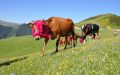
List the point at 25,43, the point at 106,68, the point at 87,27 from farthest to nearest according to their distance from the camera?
1. the point at 25,43
2. the point at 87,27
3. the point at 106,68

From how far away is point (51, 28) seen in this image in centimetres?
2522

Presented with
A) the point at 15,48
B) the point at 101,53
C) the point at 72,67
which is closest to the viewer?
Result: the point at 72,67

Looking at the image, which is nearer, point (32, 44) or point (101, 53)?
point (101, 53)

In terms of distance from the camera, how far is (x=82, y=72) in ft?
40.0

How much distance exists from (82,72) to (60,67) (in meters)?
2.41

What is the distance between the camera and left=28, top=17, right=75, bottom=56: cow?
78.9ft

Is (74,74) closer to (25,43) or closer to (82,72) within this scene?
(82,72)

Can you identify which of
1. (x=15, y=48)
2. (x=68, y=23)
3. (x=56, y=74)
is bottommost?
(x=15, y=48)

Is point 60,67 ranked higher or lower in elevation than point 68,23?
lower

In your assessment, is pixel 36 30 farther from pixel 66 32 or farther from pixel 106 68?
pixel 106 68

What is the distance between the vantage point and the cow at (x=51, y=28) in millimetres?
24047

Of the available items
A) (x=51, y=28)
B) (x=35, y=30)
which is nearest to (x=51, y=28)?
(x=51, y=28)

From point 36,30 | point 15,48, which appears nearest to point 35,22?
point 36,30

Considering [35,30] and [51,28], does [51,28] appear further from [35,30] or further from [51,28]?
[35,30]
